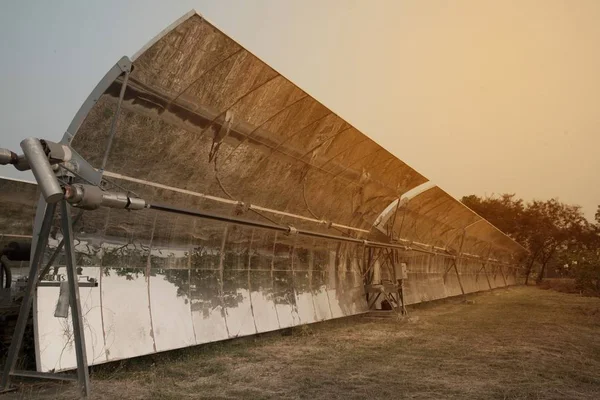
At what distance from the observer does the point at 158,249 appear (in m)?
9.09

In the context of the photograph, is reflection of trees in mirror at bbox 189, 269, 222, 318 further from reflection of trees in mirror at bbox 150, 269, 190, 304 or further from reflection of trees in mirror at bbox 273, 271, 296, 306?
reflection of trees in mirror at bbox 273, 271, 296, 306

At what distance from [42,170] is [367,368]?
5.83 metres

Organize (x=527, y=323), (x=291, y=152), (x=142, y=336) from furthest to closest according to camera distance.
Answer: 1. (x=527, y=323)
2. (x=291, y=152)
3. (x=142, y=336)

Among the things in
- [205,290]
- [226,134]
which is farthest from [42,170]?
[205,290]

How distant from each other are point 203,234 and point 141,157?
8.01 ft

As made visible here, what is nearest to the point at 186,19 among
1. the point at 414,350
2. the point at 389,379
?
the point at 389,379

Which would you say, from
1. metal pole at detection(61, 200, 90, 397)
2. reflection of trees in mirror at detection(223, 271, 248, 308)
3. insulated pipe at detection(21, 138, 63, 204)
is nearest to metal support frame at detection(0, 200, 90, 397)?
metal pole at detection(61, 200, 90, 397)

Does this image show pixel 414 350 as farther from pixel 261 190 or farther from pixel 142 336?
pixel 142 336

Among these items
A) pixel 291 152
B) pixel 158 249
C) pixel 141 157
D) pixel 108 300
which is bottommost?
pixel 108 300

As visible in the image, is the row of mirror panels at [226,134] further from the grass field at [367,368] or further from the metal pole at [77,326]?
the grass field at [367,368]

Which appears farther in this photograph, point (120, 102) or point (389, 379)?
point (389, 379)

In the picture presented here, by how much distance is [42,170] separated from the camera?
5203 millimetres

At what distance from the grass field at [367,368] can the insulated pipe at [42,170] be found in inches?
109

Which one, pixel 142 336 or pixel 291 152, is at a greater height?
pixel 291 152
